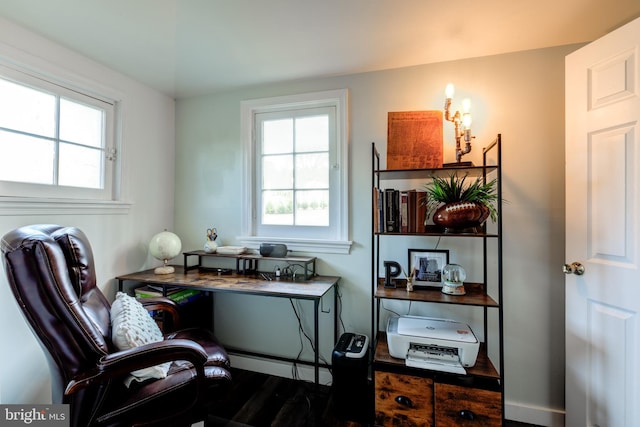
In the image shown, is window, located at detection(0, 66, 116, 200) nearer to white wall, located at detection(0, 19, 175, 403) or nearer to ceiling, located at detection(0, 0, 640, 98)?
white wall, located at detection(0, 19, 175, 403)

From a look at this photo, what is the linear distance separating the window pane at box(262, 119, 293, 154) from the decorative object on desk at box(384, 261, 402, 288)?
1.16 meters

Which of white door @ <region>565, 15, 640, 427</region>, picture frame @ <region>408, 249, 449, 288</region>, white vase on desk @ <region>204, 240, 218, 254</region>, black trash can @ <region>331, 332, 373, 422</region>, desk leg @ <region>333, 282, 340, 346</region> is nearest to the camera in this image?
white door @ <region>565, 15, 640, 427</region>

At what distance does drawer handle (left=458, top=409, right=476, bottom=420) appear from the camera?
4.37 feet

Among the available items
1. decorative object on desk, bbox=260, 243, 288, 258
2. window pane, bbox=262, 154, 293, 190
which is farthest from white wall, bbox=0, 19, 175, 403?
decorative object on desk, bbox=260, 243, 288, 258

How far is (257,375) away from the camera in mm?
2066

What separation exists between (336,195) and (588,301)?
60.5 inches

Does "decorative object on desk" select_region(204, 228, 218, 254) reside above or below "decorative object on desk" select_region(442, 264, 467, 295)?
above

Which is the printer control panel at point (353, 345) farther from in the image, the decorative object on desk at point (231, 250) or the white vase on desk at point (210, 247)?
the white vase on desk at point (210, 247)

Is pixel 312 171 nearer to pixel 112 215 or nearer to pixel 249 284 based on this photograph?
pixel 249 284

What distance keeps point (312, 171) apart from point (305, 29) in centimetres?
92

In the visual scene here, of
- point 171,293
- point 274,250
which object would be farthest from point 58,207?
point 274,250

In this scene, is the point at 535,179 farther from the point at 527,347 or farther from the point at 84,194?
the point at 84,194

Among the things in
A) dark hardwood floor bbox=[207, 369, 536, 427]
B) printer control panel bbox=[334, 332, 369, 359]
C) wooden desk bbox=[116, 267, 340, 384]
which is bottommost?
dark hardwood floor bbox=[207, 369, 536, 427]

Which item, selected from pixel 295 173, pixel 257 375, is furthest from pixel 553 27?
pixel 257 375
